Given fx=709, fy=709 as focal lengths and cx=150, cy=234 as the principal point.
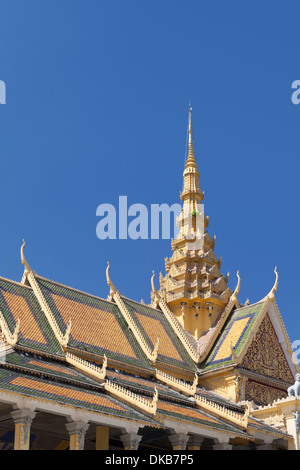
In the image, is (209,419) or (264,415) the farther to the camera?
(264,415)

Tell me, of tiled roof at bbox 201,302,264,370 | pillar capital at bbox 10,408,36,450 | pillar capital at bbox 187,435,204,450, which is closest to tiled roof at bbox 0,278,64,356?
pillar capital at bbox 187,435,204,450

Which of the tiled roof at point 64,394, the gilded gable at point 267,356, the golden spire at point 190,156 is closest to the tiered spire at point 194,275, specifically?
the golden spire at point 190,156

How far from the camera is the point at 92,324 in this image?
27.1 m

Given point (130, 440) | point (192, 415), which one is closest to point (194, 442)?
point (192, 415)

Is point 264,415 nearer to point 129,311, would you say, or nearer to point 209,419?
point 209,419

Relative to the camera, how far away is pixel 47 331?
80.9 ft

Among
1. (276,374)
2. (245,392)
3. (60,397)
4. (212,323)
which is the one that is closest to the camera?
(60,397)

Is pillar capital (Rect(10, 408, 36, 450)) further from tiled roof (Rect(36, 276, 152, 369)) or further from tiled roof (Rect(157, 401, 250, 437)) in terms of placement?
tiled roof (Rect(36, 276, 152, 369))

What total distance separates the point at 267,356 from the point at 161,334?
15.6 feet

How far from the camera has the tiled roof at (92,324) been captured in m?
25.7

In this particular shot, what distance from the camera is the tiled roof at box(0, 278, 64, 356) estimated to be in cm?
2322

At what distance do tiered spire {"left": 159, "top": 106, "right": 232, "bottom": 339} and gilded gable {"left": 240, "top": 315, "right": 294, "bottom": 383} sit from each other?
2744mm

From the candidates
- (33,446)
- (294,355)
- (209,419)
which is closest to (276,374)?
(294,355)

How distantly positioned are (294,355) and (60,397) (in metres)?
16.7
